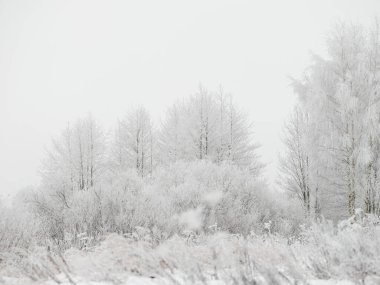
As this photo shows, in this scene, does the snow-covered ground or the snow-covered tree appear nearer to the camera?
the snow-covered ground

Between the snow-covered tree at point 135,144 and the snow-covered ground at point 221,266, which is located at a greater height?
the snow-covered tree at point 135,144

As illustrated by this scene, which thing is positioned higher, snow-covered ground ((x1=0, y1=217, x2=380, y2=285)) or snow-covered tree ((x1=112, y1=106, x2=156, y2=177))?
snow-covered tree ((x1=112, y1=106, x2=156, y2=177))

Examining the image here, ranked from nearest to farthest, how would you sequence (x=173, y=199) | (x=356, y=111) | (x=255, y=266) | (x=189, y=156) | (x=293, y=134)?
(x=255, y=266) → (x=356, y=111) → (x=173, y=199) → (x=293, y=134) → (x=189, y=156)

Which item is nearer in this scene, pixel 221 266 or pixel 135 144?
pixel 221 266

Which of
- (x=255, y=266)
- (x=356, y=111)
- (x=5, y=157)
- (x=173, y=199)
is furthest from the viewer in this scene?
(x=5, y=157)

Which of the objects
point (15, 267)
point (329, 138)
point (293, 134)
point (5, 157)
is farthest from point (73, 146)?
point (5, 157)

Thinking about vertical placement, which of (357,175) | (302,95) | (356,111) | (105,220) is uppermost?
(302,95)

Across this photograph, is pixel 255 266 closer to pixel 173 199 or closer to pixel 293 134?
pixel 173 199

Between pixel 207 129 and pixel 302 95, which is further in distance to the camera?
pixel 207 129

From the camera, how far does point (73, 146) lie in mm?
22281

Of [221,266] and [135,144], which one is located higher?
[135,144]

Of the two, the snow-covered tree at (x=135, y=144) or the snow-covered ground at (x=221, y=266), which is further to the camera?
the snow-covered tree at (x=135, y=144)

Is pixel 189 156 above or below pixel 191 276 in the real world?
above

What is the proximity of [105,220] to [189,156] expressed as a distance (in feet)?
30.0
